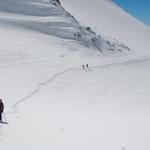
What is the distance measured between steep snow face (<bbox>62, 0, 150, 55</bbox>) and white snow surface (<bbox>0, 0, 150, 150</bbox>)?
1394mm

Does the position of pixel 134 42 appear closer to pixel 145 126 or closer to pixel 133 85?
pixel 133 85

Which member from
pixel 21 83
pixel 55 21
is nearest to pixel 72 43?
pixel 55 21

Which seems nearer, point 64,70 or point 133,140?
point 133,140

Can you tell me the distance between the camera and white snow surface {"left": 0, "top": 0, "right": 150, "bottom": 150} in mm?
16984

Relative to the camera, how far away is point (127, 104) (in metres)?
33.2

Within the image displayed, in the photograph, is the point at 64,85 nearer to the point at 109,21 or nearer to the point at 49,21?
the point at 49,21

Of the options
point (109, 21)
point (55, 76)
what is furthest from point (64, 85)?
point (109, 21)

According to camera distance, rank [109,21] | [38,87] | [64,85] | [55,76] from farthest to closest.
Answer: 1. [109,21]
2. [55,76]
3. [64,85]
4. [38,87]

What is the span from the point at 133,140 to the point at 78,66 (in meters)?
30.0

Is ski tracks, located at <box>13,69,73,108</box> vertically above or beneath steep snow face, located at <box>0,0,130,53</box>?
beneath

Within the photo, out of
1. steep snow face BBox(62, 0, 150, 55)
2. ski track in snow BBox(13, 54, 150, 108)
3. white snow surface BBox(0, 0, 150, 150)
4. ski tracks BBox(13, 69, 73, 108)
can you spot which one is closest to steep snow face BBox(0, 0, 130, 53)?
white snow surface BBox(0, 0, 150, 150)

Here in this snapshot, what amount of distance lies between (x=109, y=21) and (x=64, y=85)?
64579 mm

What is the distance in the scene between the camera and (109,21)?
100 m

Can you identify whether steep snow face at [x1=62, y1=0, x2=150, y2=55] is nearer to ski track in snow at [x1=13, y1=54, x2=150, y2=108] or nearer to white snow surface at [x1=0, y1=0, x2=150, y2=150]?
white snow surface at [x1=0, y1=0, x2=150, y2=150]
